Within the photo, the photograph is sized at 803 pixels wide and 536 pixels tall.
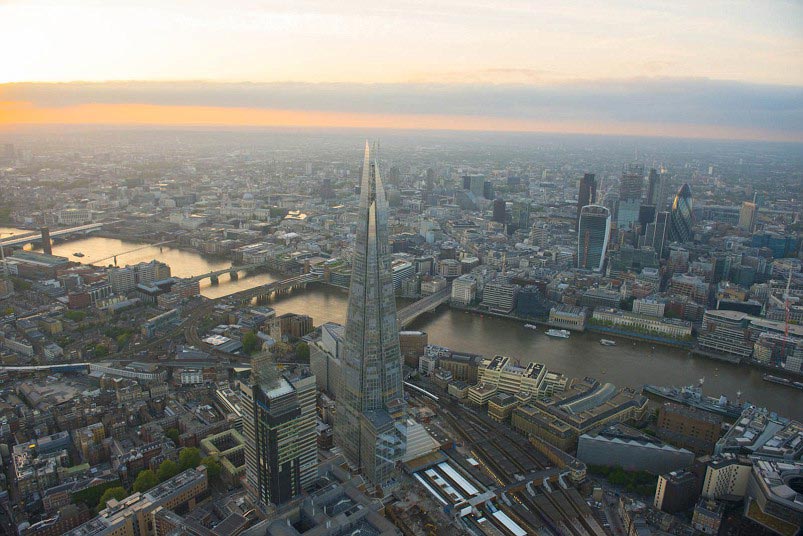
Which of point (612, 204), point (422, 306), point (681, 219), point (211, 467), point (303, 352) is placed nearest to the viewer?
point (211, 467)

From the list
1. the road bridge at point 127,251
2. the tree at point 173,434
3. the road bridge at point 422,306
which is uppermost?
the tree at point 173,434

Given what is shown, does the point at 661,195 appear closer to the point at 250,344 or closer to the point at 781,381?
the point at 781,381

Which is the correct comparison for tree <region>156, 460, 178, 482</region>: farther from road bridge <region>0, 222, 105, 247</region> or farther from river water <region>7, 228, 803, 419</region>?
road bridge <region>0, 222, 105, 247</region>

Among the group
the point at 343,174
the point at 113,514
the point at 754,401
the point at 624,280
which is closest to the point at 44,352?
the point at 113,514

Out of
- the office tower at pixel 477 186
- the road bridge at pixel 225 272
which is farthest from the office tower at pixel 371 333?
the office tower at pixel 477 186

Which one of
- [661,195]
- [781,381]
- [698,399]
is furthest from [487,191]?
[698,399]

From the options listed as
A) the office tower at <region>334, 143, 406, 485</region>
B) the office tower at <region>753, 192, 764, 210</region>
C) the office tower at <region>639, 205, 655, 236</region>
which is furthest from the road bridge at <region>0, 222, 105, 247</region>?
the office tower at <region>753, 192, 764, 210</region>

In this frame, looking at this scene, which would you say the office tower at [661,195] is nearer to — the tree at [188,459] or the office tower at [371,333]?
the office tower at [371,333]
